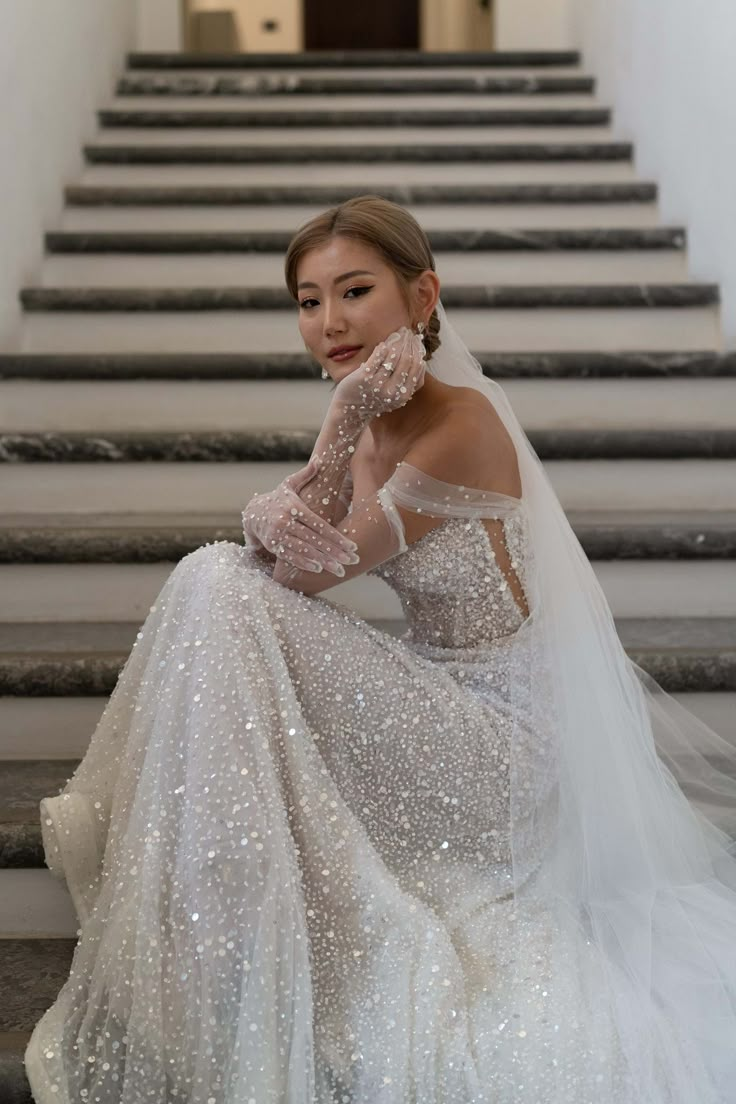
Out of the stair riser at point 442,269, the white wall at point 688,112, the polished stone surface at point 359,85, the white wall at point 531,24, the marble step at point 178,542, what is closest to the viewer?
the marble step at point 178,542

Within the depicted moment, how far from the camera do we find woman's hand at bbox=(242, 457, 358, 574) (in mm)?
1731

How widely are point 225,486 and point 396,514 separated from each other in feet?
3.83

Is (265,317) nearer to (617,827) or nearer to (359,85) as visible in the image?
(359,85)

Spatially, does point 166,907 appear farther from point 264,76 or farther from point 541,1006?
point 264,76

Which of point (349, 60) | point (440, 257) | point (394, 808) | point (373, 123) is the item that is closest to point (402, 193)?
point (440, 257)

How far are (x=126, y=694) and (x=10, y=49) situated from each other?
7.43 ft

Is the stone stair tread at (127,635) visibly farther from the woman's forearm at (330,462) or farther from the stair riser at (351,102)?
the stair riser at (351,102)

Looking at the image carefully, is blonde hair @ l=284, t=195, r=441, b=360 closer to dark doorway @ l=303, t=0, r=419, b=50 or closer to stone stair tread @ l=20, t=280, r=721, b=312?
stone stair tread @ l=20, t=280, r=721, b=312

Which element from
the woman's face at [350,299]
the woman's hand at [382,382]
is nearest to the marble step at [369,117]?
the woman's face at [350,299]

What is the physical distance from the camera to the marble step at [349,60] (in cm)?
501

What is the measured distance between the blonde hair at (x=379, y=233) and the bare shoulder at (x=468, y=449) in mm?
197

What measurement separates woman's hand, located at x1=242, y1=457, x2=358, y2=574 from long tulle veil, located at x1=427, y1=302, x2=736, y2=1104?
316 mm

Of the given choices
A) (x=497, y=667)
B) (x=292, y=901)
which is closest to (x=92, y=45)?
(x=497, y=667)

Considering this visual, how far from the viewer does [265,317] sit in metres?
3.38
